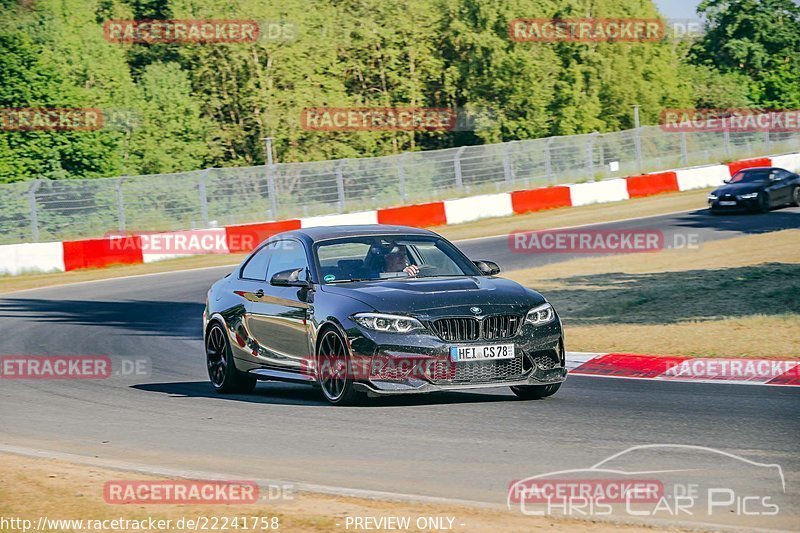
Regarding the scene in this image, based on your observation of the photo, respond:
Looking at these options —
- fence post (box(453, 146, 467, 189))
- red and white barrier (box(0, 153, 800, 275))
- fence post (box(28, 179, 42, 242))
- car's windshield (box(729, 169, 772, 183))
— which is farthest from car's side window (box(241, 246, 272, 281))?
fence post (box(453, 146, 467, 189))

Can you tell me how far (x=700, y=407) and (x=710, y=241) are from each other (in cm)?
1887

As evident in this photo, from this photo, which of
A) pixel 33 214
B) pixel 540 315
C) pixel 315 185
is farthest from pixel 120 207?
pixel 540 315

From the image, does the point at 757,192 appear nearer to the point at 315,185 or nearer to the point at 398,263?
the point at 315,185

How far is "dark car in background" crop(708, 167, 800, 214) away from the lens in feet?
110

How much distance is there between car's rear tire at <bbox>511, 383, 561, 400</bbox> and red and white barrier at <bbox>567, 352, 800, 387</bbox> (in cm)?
188

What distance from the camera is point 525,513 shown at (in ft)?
21.1

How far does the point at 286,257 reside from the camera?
11805mm

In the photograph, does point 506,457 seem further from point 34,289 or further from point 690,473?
point 34,289

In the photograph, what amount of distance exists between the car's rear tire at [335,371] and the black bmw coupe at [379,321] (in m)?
0.01

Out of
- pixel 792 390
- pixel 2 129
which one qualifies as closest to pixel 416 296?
pixel 792 390

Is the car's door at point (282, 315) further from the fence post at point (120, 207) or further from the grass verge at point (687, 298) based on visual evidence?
the fence post at point (120, 207)

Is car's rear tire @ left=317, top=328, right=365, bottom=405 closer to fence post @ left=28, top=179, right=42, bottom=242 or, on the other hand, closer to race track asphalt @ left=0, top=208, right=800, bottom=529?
race track asphalt @ left=0, top=208, right=800, bottom=529

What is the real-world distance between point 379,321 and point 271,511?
3.62m

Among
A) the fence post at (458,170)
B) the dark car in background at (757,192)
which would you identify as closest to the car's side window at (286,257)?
the dark car in background at (757,192)
